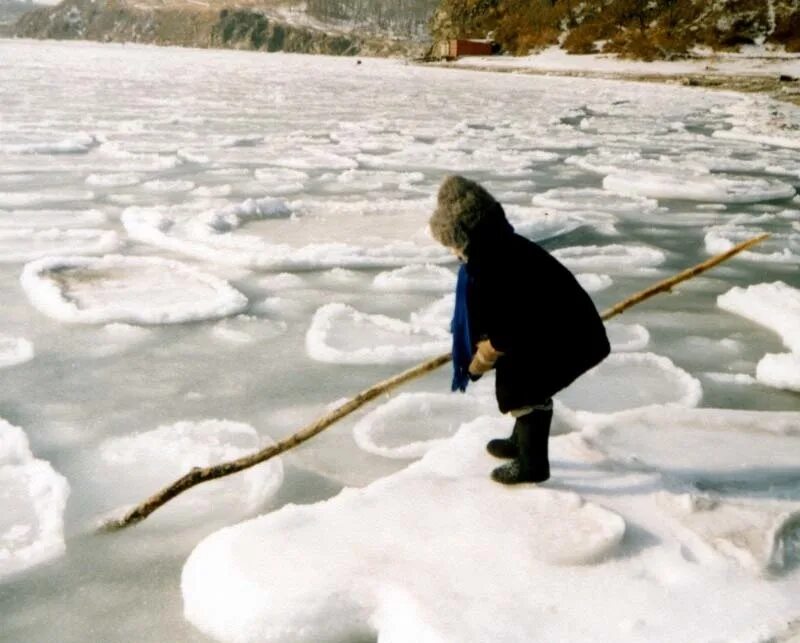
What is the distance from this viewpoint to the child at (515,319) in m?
1.38

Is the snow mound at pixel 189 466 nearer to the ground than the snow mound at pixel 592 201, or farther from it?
nearer to the ground

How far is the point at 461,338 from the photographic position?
4.98 feet

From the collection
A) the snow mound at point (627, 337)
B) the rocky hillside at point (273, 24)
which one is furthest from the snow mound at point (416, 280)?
the rocky hillside at point (273, 24)

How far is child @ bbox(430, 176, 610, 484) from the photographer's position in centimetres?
138

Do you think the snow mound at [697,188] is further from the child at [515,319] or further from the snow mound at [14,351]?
the snow mound at [14,351]

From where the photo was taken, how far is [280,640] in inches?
46.6

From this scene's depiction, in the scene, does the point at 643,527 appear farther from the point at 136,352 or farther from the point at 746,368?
the point at 136,352

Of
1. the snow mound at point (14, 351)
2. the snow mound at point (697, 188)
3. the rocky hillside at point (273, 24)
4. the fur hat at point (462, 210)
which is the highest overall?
the rocky hillside at point (273, 24)

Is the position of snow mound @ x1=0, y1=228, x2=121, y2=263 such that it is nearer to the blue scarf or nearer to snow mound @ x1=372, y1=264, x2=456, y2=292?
snow mound @ x1=372, y1=264, x2=456, y2=292

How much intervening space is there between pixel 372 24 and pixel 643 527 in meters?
140

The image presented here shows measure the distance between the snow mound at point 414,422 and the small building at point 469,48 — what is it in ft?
125

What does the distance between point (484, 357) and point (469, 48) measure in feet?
130

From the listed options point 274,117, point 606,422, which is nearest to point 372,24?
point 274,117

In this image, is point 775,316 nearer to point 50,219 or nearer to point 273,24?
point 50,219
